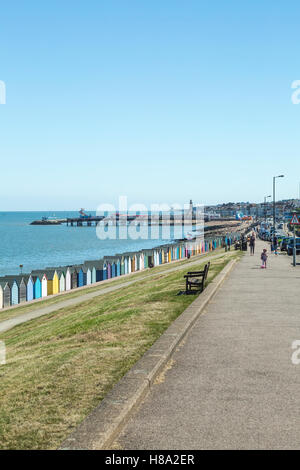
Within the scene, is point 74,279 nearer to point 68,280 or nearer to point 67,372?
point 68,280

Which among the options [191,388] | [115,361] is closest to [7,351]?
[115,361]

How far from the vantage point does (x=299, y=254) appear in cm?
3538

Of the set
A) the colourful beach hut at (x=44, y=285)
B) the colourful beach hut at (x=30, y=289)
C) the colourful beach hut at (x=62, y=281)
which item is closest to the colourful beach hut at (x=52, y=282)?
the colourful beach hut at (x=44, y=285)

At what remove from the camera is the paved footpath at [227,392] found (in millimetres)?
4902

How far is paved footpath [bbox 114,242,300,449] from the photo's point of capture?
4.90 m

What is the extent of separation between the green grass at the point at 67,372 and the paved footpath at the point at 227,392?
71 cm

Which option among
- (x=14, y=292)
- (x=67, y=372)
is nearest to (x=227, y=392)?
(x=67, y=372)

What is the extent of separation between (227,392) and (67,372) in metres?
2.61

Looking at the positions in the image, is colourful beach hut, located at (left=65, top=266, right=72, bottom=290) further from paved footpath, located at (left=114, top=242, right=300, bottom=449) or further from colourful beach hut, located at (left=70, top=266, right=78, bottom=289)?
paved footpath, located at (left=114, top=242, right=300, bottom=449)

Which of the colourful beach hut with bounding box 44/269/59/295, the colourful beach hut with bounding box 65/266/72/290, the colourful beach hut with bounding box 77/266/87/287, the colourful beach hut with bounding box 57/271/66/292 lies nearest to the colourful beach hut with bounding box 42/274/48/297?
the colourful beach hut with bounding box 44/269/59/295

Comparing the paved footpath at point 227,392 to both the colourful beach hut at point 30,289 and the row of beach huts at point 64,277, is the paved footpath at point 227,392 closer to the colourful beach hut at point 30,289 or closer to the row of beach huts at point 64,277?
the row of beach huts at point 64,277

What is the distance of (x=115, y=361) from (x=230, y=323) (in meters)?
3.98

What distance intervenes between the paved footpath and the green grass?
0.71m
